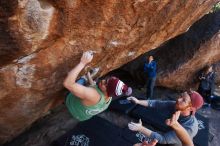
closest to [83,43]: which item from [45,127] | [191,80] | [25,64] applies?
[25,64]

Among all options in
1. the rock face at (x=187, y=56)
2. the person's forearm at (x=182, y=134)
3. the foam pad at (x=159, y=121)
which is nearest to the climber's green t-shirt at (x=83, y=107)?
the person's forearm at (x=182, y=134)

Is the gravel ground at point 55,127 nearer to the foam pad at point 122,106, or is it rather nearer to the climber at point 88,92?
the foam pad at point 122,106

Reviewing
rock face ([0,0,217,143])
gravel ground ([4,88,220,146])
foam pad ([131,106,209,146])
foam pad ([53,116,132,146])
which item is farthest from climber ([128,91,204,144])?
gravel ground ([4,88,220,146])

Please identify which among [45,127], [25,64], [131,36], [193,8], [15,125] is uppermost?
[193,8]

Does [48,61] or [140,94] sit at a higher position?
[48,61]

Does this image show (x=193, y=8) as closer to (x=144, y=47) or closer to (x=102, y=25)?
(x=144, y=47)

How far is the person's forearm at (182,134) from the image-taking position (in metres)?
4.39

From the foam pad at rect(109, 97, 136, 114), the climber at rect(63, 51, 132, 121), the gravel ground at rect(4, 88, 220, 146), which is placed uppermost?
the climber at rect(63, 51, 132, 121)

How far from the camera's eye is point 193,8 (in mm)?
6160

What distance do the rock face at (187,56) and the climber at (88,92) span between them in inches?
164

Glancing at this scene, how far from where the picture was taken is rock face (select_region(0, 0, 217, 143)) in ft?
13.2

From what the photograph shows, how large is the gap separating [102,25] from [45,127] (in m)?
3.30

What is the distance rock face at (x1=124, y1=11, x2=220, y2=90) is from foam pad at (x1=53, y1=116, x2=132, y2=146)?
2.37 m

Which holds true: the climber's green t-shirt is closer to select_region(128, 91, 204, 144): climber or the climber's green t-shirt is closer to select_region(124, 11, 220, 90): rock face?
select_region(128, 91, 204, 144): climber
